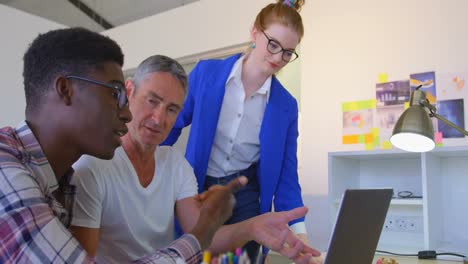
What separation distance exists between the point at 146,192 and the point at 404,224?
5.18 ft

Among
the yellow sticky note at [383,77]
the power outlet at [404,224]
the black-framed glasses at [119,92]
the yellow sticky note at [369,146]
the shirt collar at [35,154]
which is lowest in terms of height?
the power outlet at [404,224]

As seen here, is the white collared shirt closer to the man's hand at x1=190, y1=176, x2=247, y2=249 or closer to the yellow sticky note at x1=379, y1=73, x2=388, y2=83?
the man's hand at x1=190, y1=176, x2=247, y2=249

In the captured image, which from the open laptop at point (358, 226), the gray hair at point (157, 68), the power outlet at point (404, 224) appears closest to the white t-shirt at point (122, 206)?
the gray hair at point (157, 68)

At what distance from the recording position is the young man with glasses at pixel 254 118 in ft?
4.72

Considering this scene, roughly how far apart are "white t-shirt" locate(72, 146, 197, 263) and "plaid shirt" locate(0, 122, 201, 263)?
9.4 inches

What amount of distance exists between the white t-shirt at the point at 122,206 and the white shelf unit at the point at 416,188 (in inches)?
44.8

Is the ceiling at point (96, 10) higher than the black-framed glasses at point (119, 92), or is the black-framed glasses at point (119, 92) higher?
the ceiling at point (96, 10)

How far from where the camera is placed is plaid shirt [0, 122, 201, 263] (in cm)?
61

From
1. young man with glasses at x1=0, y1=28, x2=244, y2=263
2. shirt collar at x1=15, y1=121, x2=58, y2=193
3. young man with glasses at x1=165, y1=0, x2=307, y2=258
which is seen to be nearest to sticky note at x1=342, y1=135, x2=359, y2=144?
young man with glasses at x1=165, y1=0, x2=307, y2=258

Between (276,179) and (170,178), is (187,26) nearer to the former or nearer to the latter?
(276,179)

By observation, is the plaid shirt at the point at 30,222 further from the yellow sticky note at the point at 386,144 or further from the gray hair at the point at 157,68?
the yellow sticky note at the point at 386,144

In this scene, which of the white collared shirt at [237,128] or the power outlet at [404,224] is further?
the power outlet at [404,224]

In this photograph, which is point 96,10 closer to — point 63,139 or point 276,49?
point 276,49

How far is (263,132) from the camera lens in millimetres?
1488
